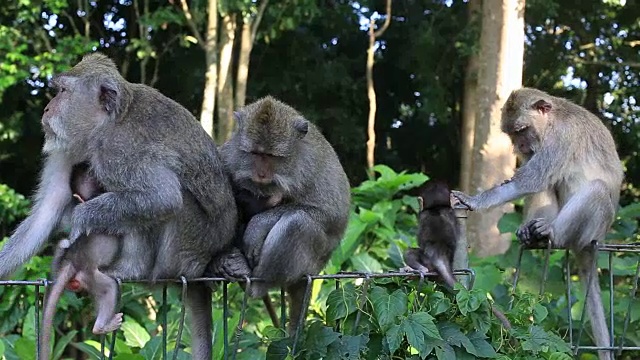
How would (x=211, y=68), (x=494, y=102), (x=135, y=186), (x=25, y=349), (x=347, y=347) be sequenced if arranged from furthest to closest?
1. (x=211, y=68)
2. (x=494, y=102)
3. (x=25, y=349)
4. (x=135, y=186)
5. (x=347, y=347)

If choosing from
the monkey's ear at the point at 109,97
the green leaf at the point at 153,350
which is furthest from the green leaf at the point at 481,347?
the green leaf at the point at 153,350

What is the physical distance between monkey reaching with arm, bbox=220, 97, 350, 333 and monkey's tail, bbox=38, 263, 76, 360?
3.25 feet

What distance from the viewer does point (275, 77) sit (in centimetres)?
1536

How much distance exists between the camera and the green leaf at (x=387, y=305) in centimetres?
392

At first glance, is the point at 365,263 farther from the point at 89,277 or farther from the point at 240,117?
the point at 89,277

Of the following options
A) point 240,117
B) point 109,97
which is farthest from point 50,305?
point 240,117

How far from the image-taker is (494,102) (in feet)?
31.4

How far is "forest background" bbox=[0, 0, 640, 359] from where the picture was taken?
Result: 4289mm

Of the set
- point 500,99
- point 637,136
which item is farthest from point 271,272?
point 637,136

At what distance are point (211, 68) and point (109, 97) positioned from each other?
309 inches

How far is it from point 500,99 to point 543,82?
6793mm

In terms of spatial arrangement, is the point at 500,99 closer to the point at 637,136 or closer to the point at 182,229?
the point at 182,229

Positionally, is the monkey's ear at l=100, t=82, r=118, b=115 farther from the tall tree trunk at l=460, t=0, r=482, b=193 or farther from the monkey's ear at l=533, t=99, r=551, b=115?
the tall tree trunk at l=460, t=0, r=482, b=193

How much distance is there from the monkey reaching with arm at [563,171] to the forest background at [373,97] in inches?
22.1
